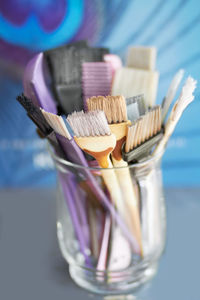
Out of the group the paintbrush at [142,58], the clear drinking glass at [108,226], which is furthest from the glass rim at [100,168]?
the paintbrush at [142,58]

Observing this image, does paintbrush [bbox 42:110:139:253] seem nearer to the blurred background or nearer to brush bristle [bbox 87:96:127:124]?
brush bristle [bbox 87:96:127:124]

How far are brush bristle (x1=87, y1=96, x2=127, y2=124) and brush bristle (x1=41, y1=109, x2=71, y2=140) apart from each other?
3cm

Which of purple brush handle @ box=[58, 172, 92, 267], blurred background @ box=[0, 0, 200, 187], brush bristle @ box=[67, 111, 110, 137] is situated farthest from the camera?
blurred background @ box=[0, 0, 200, 187]

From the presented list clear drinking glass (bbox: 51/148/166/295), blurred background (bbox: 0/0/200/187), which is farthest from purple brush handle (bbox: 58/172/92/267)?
blurred background (bbox: 0/0/200/187)

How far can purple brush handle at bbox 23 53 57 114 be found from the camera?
0.44m

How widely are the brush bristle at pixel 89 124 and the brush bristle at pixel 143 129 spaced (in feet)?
0.09

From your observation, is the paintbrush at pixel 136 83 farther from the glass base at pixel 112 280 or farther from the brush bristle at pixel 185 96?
the glass base at pixel 112 280

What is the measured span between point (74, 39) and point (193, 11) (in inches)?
6.8

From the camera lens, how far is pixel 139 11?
0.61 metres

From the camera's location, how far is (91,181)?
18.2 inches

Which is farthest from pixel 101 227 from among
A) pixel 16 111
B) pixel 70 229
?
pixel 16 111

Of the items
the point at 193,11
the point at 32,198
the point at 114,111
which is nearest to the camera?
the point at 114,111

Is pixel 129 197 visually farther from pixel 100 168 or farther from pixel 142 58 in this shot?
pixel 142 58

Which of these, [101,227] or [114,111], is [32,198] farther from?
[114,111]
